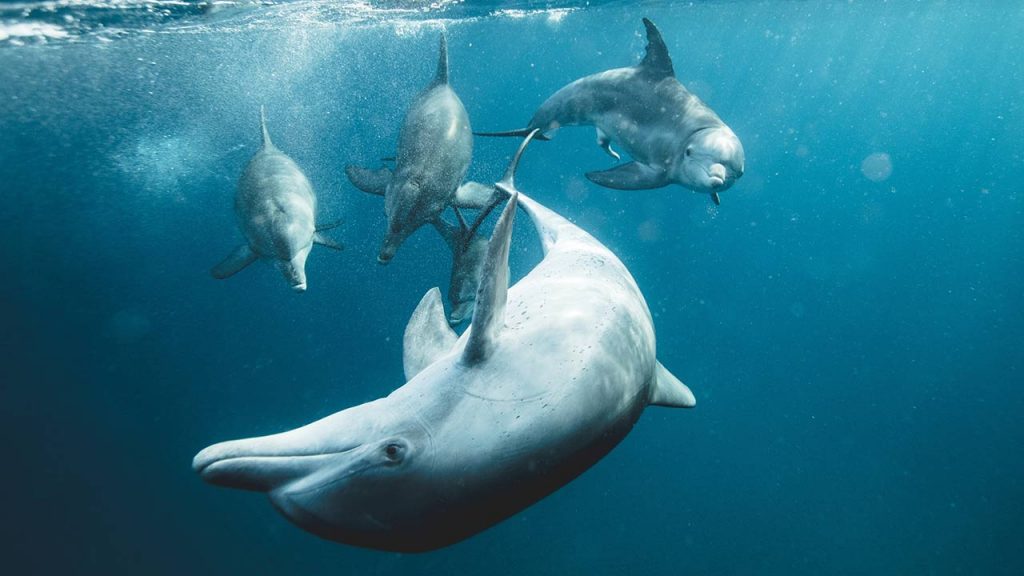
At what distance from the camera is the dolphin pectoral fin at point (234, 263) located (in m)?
8.91

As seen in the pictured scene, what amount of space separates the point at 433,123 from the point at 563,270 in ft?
11.6

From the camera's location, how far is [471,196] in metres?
7.48

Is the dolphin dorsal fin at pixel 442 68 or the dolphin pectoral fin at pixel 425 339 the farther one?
the dolphin dorsal fin at pixel 442 68

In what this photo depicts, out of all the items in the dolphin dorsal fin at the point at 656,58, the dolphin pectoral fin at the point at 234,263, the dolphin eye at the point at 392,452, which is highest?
the dolphin dorsal fin at the point at 656,58

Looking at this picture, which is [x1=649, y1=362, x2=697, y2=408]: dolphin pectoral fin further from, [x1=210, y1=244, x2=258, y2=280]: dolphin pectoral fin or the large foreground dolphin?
[x1=210, y1=244, x2=258, y2=280]: dolphin pectoral fin

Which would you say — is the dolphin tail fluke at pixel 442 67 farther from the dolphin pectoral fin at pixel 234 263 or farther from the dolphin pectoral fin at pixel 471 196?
the dolphin pectoral fin at pixel 234 263

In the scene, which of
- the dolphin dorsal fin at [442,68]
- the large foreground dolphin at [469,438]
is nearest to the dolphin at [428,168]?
the dolphin dorsal fin at [442,68]

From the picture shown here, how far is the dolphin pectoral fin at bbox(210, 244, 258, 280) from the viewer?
8.91 m

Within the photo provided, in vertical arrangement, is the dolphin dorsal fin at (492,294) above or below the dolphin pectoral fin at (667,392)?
above

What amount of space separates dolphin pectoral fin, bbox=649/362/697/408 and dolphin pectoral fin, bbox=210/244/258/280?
7.12m

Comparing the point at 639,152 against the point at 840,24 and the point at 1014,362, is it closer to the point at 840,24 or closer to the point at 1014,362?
the point at 1014,362

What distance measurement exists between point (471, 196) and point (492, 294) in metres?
4.93

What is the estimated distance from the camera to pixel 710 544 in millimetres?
16516

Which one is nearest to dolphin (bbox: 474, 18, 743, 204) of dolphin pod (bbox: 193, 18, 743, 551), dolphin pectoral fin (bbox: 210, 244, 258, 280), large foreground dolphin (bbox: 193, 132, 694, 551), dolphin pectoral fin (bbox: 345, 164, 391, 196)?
dolphin pod (bbox: 193, 18, 743, 551)
